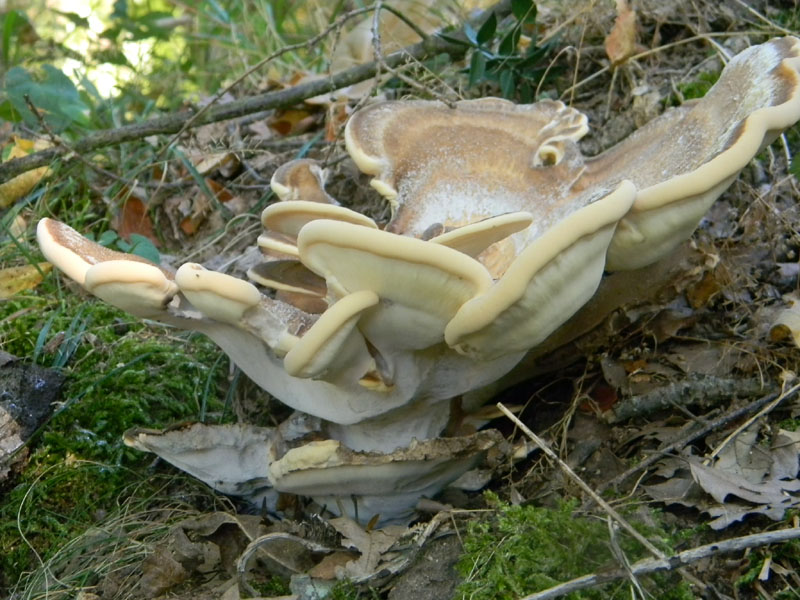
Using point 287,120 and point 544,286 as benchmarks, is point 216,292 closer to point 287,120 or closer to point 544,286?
point 544,286

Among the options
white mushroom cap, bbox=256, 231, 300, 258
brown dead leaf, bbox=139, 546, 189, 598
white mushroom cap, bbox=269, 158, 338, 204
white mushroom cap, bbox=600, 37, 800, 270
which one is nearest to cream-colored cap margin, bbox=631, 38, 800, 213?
white mushroom cap, bbox=600, 37, 800, 270

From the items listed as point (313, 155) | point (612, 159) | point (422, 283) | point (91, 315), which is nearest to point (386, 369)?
point (422, 283)

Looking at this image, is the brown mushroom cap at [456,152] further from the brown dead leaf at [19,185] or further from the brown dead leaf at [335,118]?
the brown dead leaf at [19,185]

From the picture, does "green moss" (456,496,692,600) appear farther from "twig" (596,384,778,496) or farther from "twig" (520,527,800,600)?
"twig" (596,384,778,496)

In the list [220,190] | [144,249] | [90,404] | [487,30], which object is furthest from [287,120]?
[90,404]

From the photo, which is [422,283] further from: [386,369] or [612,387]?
[612,387]

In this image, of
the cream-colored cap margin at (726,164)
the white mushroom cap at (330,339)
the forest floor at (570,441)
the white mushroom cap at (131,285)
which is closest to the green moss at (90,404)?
the forest floor at (570,441)

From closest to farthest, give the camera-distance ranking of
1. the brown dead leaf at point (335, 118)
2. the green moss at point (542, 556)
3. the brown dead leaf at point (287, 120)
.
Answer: the green moss at point (542, 556) < the brown dead leaf at point (335, 118) < the brown dead leaf at point (287, 120)
